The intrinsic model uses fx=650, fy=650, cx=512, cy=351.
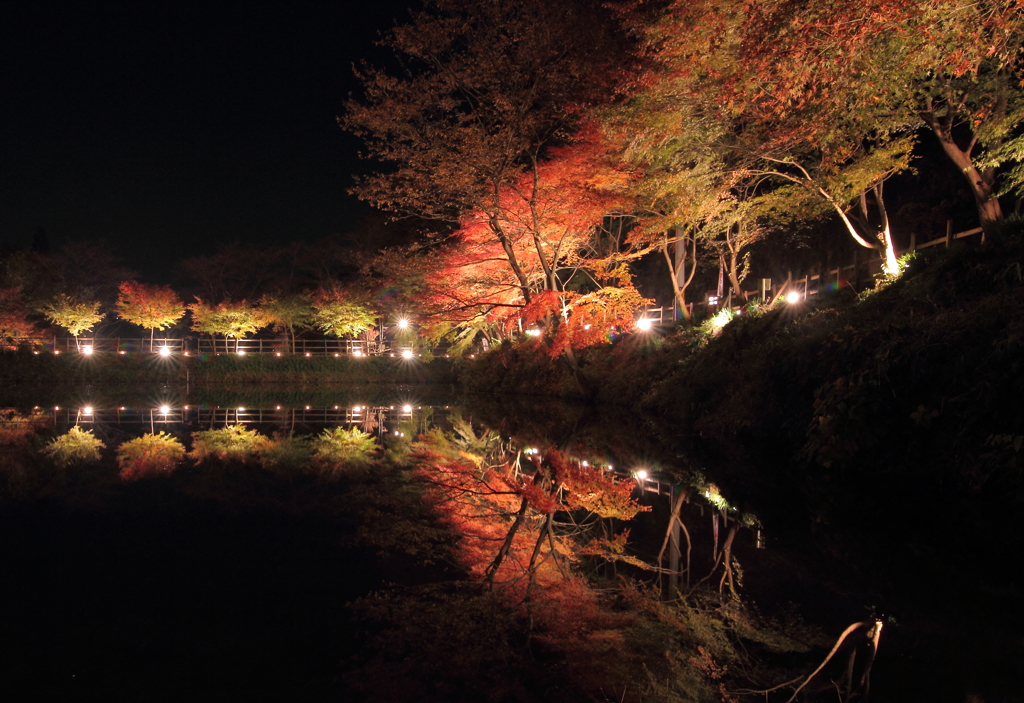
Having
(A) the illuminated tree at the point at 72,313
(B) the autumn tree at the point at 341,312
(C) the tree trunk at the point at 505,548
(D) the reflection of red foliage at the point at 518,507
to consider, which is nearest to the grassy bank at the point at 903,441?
(D) the reflection of red foliage at the point at 518,507

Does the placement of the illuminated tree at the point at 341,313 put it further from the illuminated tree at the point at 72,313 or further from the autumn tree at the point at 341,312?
the illuminated tree at the point at 72,313

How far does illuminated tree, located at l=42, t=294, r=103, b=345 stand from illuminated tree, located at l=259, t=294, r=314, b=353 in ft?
27.0

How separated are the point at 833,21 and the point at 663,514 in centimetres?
498

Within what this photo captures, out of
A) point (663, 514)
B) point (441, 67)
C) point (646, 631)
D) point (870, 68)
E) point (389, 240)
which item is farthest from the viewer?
point (389, 240)

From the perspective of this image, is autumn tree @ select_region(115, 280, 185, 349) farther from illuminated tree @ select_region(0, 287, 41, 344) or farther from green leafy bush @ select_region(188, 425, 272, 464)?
green leafy bush @ select_region(188, 425, 272, 464)

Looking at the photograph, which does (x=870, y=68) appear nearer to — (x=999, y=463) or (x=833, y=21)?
(x=833, y=21)

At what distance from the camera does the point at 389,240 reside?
32.1 meters

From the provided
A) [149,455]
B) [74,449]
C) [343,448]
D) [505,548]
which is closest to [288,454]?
[343,448]

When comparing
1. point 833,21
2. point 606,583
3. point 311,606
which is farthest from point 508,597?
point 833,21

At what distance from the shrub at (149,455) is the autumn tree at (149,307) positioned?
87.8 ft

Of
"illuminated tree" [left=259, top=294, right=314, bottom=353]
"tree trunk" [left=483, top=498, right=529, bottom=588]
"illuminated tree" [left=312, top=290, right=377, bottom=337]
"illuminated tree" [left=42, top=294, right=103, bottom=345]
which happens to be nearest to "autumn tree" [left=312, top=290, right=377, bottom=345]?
"illuminated tree" [left=312, top=290, right=377, bottom=337]

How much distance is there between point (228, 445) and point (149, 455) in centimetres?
137

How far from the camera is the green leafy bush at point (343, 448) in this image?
870 cm

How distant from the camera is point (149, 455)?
894 centimetres
